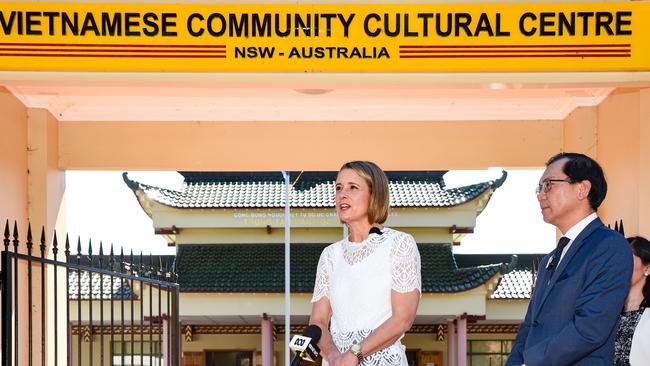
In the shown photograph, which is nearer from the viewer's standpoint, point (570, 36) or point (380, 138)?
point (570, 36)

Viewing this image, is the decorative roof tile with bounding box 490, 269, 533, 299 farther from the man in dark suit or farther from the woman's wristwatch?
the woman's wristwatch

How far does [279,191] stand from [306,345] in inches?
675

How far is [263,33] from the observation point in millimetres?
4293

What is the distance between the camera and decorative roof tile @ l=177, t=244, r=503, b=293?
696 inches

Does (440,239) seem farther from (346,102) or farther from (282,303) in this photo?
(346,102)

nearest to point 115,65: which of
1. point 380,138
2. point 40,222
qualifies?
point 40,222

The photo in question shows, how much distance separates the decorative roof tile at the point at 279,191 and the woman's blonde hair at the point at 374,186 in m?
15.3

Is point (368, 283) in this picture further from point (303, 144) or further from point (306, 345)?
point (303, 144)

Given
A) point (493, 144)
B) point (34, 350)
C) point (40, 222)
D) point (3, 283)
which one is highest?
point (493, 144)

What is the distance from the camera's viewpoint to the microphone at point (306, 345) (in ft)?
8.58

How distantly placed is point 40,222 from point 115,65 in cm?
204

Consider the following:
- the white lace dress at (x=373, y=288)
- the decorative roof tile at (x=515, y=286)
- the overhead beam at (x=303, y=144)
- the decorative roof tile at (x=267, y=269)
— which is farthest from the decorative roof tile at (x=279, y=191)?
the white lace dress at (x=373, y=288)

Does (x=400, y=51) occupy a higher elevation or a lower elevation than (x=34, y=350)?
higher

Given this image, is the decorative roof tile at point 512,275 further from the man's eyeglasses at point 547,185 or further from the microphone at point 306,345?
the microphone at point 306,345
